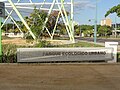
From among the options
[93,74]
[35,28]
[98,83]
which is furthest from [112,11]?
[98,83]

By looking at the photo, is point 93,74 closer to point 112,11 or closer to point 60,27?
point 112,11

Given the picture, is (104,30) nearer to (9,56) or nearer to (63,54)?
(63,54)

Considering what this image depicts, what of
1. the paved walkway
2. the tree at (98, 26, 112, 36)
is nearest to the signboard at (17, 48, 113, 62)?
the paved walkway

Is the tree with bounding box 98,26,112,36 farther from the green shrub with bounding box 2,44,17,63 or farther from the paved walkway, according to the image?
the paved walkway

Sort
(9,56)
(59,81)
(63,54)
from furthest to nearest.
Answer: (9,56) → (63,54) → (59,81)

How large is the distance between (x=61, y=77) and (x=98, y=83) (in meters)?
1.71

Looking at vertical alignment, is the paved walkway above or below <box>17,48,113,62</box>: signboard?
below

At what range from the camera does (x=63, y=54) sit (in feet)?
51.1

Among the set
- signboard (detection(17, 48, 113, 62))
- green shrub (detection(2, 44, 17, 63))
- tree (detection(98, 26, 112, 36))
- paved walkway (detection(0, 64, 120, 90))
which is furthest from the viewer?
tree (detection(98, 26, 112, 36))

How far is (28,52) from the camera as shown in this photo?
15258 mm

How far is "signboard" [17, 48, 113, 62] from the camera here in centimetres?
1518

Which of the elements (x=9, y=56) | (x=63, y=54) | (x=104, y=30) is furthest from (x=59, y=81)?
(x=104, y=30)

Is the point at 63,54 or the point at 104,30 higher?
the point at 104,30

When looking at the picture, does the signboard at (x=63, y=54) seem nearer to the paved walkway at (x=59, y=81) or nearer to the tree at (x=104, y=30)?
the paved walkway at (x=59, y=81)
